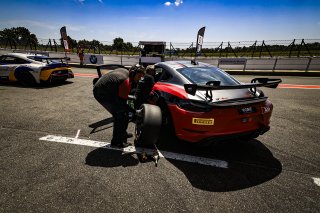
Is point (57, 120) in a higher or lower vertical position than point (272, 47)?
lower

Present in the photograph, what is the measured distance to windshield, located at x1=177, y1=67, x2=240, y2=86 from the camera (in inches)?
133

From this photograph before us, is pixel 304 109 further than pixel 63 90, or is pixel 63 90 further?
pixel 63 90

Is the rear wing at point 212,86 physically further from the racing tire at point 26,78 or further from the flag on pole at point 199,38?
the flag on pole at point 199,38

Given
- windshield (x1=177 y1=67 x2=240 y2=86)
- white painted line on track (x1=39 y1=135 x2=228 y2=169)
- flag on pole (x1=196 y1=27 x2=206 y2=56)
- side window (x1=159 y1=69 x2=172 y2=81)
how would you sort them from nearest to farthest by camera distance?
1. white painted line on track (x1=39 y1=135 x2=228 y2=169)
2. windshield (x1=177 y1=67 x2=240 y2=86)
3. side window (x1=159 y1=69 x2=172 y2=81)
4. flag on pole (x1=196 y1=27 x2=206 y2=56)

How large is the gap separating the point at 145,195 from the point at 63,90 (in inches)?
268

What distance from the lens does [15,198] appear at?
2.19 metres

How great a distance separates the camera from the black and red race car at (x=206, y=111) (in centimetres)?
261

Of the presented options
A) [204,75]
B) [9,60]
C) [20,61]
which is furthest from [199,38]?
[204,75]

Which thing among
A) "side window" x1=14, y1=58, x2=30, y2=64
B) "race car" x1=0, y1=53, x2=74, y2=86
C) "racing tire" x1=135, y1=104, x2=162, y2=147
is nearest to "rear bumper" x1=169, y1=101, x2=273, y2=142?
"racing tire" x1=135, y1=104, x2=162, y2=147

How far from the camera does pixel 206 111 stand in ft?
8.54

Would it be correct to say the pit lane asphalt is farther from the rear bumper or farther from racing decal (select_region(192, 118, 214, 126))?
racing decal (select_region(192, 118, 214, 126))

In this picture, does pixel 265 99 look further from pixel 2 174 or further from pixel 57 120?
pixel 57 120

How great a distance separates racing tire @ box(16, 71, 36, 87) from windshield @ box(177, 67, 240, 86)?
7.20 meters

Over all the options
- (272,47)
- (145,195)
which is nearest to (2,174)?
(145,195)
